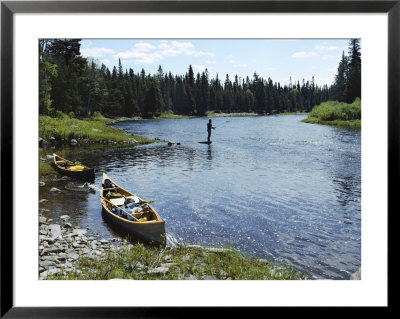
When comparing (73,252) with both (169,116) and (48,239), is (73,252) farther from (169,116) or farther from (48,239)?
(169,116)

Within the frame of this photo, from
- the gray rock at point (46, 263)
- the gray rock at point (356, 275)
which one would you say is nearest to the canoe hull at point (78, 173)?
the gray rock at point (46, 263)

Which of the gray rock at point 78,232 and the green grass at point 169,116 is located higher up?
the green grass at point 169,116

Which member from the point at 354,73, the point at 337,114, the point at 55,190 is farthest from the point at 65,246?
the point at 354,73

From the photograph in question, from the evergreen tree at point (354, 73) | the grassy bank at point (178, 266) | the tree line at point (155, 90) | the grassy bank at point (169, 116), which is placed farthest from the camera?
the grassy bank at point (169, 116)

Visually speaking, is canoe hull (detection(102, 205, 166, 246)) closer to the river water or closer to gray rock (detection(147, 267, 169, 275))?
the river water

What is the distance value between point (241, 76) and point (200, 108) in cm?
97

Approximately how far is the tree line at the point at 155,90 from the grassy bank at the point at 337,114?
0.38 ft

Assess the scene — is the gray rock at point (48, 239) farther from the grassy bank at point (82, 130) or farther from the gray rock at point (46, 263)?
the grassy bank at point (82, 130)

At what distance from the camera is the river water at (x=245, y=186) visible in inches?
181

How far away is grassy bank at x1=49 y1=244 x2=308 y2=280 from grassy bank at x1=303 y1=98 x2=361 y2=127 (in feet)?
6.60

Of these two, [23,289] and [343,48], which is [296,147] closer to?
[343,48]

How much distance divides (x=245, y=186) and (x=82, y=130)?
8.10 ft

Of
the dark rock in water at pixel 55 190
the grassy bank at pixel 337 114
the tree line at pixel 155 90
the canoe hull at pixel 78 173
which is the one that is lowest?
the dark rock in water at pixel 55 190

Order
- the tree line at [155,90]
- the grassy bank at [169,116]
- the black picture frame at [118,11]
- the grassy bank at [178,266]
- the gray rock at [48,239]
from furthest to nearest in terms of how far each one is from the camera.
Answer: the grassy bank at [169,116], the tree line at [155,90], the grassy bank at [178,266], the gray rock at [48,239], the black picture frame at [118,11]
